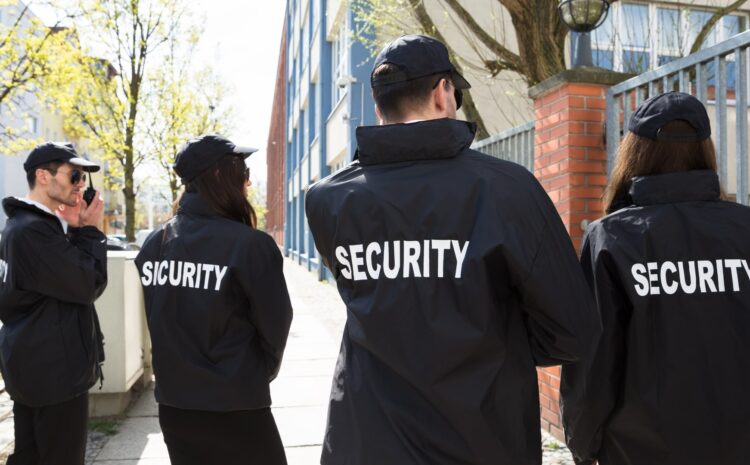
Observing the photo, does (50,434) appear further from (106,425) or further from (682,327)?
(682,327)

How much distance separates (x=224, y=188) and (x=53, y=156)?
115 cm

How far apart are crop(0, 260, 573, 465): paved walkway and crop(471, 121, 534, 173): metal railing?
91.1 inches

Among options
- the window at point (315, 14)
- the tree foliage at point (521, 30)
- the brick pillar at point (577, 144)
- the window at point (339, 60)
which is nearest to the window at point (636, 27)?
the tree foliage at point (521, 30)

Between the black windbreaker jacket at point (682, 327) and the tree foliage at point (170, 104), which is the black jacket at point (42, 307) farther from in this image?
the tree foliage at point (170, 104)

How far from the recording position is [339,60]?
722 inches

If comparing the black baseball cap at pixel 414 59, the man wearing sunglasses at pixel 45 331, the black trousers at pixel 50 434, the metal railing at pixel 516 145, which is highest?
the metal railing at pixel 516 145

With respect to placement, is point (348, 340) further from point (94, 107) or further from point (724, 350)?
point (94, 107)

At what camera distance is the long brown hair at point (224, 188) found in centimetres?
272

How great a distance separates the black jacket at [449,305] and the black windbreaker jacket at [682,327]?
1.59ft

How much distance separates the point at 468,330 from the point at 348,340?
0.38 meters

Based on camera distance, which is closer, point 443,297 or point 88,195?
point 443,297

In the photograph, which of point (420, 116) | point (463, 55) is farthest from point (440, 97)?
point (463, 55)

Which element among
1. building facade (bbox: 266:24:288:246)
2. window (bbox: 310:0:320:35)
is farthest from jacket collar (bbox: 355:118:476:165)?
building facade (bbox: 266:24:288:246)

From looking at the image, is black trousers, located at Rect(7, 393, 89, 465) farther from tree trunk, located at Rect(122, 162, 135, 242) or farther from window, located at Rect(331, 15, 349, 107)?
tree trunk, located at Rect(122, 162, 135, 242)
